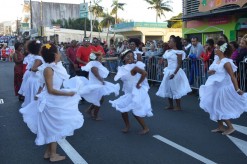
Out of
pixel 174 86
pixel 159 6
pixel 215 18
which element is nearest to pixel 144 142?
pixel 174 86

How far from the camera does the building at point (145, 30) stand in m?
47.6

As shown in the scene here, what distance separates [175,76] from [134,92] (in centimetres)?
275

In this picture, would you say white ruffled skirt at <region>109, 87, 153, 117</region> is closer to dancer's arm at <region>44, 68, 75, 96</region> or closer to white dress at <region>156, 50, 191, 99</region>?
dancer's arm at <region>44, 68, 75, 96</region>

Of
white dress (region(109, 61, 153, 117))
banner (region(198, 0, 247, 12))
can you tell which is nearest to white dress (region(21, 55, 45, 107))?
white dress (region(109, 61, 153, 117))

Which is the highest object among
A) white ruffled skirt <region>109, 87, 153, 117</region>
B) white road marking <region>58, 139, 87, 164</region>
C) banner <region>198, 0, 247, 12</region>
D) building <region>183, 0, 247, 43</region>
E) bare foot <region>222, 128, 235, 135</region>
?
banner <region>198, 0, 247, 12</region>

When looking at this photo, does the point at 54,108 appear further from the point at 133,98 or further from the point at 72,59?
the point at 72,59

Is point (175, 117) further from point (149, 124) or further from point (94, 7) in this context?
point (94, 7)

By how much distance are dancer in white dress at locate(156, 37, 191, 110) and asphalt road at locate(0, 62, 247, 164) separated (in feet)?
1.77

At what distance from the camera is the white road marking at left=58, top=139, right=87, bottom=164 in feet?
17.7

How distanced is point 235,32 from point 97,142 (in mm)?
14999

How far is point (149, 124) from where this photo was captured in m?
7.67

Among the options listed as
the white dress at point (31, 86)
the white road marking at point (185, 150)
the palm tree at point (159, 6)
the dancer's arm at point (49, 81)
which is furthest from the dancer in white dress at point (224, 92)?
the palm tree at point (159, 6)

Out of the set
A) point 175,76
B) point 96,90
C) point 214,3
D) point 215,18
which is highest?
point 214,3

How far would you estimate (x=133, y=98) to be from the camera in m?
6.68
